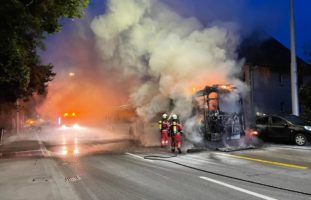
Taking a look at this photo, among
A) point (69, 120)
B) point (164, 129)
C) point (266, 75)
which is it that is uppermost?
Answer: point (266, 75)

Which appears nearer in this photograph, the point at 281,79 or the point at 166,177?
the point at 166,177

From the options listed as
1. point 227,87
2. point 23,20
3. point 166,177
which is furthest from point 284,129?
point 23,20

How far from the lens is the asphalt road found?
283 inches

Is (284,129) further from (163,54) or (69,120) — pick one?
(69,120)

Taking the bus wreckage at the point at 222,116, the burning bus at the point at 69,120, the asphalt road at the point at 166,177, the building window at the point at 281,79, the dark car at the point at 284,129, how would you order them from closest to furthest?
the asphalt road at the point at 166,177 < the bus wreckage at the point at 222,116 < the dark car at the point at 284,129 < the building window at the point at 281,79 < the burning bus at the point at 69,120

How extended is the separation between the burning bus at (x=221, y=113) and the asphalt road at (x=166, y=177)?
8.51 ft

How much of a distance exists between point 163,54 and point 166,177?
10.4 m

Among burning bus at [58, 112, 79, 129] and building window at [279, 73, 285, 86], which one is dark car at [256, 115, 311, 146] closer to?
building window at [279, 73, 285, 86]

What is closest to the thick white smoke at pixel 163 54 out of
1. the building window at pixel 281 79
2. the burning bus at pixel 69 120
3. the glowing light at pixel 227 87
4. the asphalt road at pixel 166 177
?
the glowing light at pixel 227 87

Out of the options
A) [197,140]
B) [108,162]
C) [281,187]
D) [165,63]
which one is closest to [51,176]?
[108,162]

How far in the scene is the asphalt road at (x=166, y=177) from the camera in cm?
718

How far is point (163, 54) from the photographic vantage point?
18.4 meters

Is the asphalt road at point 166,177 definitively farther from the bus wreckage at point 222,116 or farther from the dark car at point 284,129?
the dark car at point 284,129

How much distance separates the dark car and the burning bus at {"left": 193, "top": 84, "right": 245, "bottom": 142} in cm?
227
